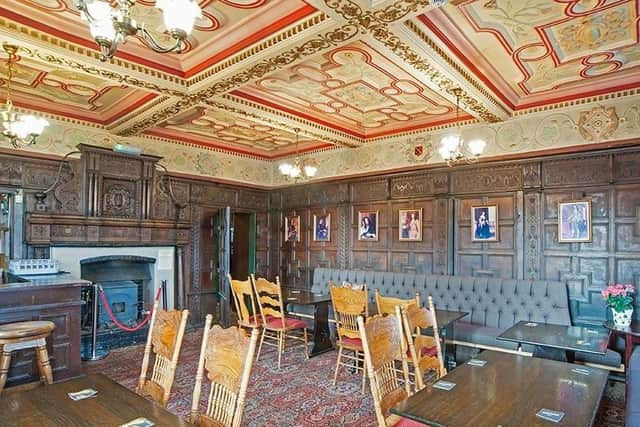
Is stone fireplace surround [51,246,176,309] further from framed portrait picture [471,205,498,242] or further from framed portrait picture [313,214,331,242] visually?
framed portrait picture [471,205,498,242]

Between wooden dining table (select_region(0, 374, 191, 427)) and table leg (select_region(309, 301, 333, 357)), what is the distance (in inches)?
140

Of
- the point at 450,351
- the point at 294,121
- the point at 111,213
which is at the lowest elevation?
the point at 450,351

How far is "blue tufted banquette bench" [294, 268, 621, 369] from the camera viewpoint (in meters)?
4.84

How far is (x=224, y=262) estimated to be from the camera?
23.1ft

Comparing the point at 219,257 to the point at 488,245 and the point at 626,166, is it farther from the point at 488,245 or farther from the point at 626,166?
the point at 626,166

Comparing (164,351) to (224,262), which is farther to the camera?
(224,262)

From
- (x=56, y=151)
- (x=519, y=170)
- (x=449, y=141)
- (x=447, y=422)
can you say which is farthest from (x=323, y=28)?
(x=56, y=151)

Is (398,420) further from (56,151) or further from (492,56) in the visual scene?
(56,151)

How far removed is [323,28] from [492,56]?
194 cm

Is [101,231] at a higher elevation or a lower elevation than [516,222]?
lower

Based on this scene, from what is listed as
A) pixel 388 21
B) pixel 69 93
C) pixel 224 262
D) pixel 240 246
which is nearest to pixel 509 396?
pixel 388 21

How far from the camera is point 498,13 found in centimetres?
334

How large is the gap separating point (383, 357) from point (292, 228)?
19.7 feet

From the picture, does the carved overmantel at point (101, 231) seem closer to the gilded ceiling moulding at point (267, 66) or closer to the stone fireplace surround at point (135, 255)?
the stone fireplace surround at point (135, 255)
